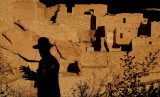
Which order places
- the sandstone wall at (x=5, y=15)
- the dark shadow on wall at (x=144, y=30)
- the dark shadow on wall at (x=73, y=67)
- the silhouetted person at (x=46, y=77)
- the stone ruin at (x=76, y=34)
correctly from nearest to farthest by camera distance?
the silhouetted person at (x=46, y=77) < the dark shadow on wall at (x=73, y=67) < the sandstone wall at (x=5, y=15) < the stone ruin at (x=76, y=34) < the dark shadow on wall at (x=144, y=30)

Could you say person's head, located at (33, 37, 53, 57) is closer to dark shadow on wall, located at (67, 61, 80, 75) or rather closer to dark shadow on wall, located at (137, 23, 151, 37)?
dark shadow on wall, located at (67, 61, 80, 75)

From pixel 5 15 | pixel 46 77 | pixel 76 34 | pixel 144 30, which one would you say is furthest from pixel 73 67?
pixel 46 77

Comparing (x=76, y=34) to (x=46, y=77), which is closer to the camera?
(x=46, y=77)

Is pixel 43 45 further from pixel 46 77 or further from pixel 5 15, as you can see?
pixel 5 15

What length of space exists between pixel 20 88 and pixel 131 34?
750cm

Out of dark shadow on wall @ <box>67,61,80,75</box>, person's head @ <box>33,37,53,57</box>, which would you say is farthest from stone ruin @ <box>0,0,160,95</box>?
person's head @ <box>33,37,53,57</box>

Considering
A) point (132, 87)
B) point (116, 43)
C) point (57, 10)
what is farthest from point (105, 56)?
point (132, 87)

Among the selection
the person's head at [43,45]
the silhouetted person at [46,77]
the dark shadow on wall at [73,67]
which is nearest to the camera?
the silhouetted person at [46,77]

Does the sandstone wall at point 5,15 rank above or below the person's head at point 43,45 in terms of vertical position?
above

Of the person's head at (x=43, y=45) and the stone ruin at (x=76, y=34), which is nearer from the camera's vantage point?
the person's head at (x=43, y=45)

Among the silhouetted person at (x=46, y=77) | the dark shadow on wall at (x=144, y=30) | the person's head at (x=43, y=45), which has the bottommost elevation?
the silhouetted person at (x=46, y=77)

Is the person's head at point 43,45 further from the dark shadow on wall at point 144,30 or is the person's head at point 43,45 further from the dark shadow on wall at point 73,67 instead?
the dark shadow on wall at point 144,30

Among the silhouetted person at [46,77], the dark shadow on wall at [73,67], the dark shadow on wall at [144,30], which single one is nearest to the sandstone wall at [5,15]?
the dark shadow on wall at [73,67]

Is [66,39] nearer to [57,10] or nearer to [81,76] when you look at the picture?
[57,10]
